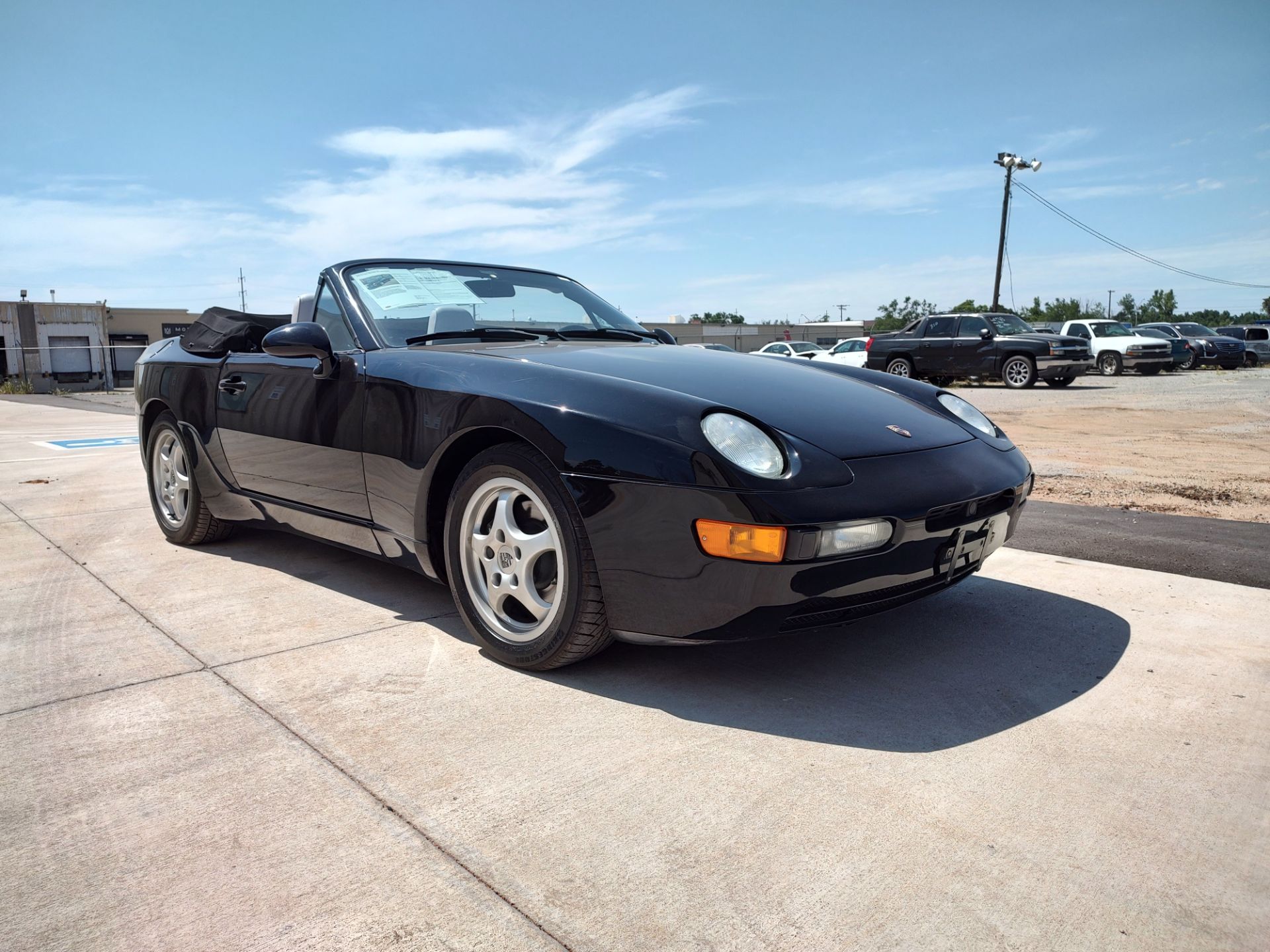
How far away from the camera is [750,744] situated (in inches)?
87.8

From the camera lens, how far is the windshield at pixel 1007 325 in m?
19.1

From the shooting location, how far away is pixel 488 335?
343 centimetres

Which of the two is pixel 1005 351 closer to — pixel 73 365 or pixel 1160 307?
pixel 73 365

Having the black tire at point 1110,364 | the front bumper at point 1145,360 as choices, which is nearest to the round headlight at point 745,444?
the front bumper at point 1145,360

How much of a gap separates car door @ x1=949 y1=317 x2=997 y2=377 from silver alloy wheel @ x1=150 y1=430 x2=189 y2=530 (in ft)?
57.2

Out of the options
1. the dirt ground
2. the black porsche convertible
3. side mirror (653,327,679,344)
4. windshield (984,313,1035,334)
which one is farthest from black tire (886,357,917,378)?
the black porsche convertible

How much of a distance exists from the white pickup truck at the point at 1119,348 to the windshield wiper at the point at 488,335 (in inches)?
850

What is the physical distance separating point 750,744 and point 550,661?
2.19ft

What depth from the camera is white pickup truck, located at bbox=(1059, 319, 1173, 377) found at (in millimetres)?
22547

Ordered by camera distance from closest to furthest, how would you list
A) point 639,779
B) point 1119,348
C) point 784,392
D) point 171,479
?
point 639,779, point 784,392, point 171,479, point 1119,348

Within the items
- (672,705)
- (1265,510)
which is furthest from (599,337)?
(1265,510)

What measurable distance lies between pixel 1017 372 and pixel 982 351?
31.7 inches

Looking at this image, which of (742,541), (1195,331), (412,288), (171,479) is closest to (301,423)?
(412,288)

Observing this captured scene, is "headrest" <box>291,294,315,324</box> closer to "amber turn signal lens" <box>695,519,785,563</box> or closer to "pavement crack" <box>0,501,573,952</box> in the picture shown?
"pavement crack" <box>0,501,573,952</box>
